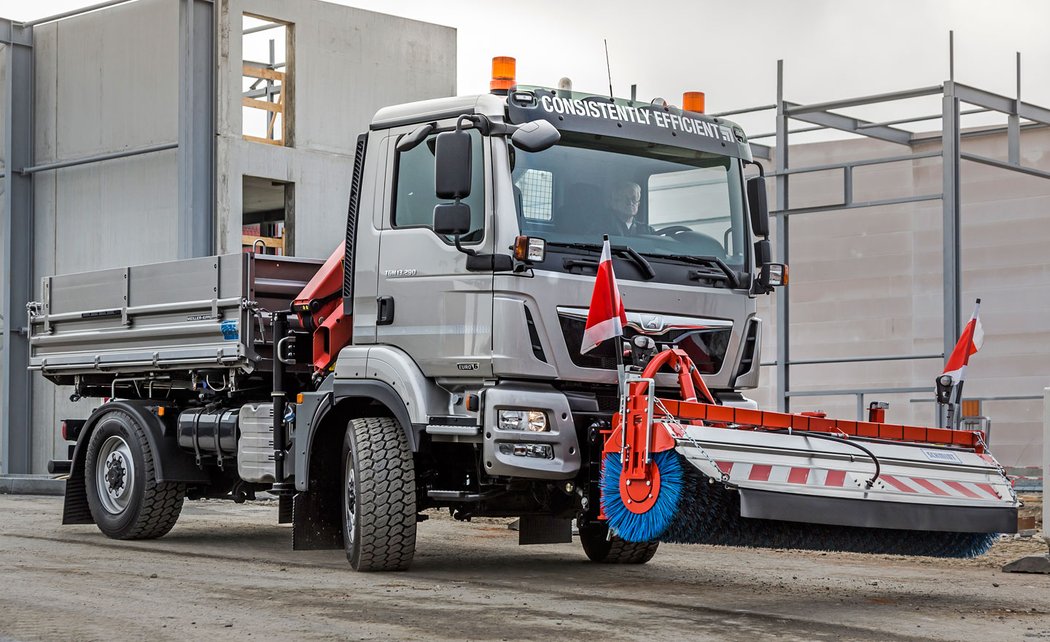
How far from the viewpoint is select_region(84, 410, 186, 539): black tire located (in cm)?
1205

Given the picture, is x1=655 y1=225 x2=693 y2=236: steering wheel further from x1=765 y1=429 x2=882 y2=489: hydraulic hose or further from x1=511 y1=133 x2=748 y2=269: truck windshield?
x1=765 y1=429 x2=882 y2=489: hydraulic hose

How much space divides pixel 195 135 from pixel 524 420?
12.4 metres

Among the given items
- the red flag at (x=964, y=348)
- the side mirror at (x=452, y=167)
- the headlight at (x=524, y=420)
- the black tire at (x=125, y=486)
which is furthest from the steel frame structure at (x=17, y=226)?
the red flag at (x=964, y=348)

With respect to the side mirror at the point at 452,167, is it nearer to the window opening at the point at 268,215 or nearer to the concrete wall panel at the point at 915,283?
the window opening at the point at 268,215

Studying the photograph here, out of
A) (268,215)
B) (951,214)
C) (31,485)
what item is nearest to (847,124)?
(951,214)

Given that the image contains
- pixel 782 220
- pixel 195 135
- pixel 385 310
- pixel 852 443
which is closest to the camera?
pixel 852 443

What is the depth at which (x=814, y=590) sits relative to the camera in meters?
9.22

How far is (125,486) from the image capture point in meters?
12.3

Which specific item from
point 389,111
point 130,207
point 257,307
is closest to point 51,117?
point 130,207

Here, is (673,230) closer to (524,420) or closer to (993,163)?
(524,420)

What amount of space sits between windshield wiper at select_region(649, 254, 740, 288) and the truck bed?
340cm

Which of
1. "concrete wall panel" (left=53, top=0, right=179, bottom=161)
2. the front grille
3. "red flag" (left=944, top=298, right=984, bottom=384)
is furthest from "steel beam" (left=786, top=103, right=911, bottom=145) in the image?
"concrete wall panel" (left=53, top=0, right=179, bottom=161)

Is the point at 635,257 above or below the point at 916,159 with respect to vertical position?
below

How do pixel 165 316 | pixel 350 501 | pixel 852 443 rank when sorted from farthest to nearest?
pixel 165 316, pixel 350 501, pixel 852 443
